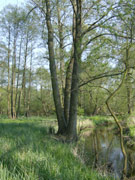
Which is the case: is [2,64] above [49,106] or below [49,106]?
above

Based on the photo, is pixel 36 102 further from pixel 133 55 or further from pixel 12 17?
pixel 133 55

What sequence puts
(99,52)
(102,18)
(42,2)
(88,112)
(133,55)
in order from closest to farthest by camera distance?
(133,55)
(99,52)
(102,18)
(42,2)
(88,112)

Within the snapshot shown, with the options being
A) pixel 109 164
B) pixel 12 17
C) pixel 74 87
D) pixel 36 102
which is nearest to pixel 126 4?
Result: pixel 74 87

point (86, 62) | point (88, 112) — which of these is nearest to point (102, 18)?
point (86, 62)

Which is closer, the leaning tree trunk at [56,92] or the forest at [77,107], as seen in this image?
the forest at [77,107]

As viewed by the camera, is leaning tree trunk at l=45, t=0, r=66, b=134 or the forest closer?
the forest

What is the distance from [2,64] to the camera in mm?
17641

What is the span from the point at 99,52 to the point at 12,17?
13.8m

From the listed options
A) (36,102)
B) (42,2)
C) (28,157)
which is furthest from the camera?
(36,102)

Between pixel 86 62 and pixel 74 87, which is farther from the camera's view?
pixel 74 87

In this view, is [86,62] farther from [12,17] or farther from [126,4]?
[12,17]

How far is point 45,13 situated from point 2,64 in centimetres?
1097

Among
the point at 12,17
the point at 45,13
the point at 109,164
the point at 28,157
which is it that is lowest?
the point at 109,164

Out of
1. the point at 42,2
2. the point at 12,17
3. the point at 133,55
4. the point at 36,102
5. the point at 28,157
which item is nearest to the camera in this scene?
the point at 28,157
